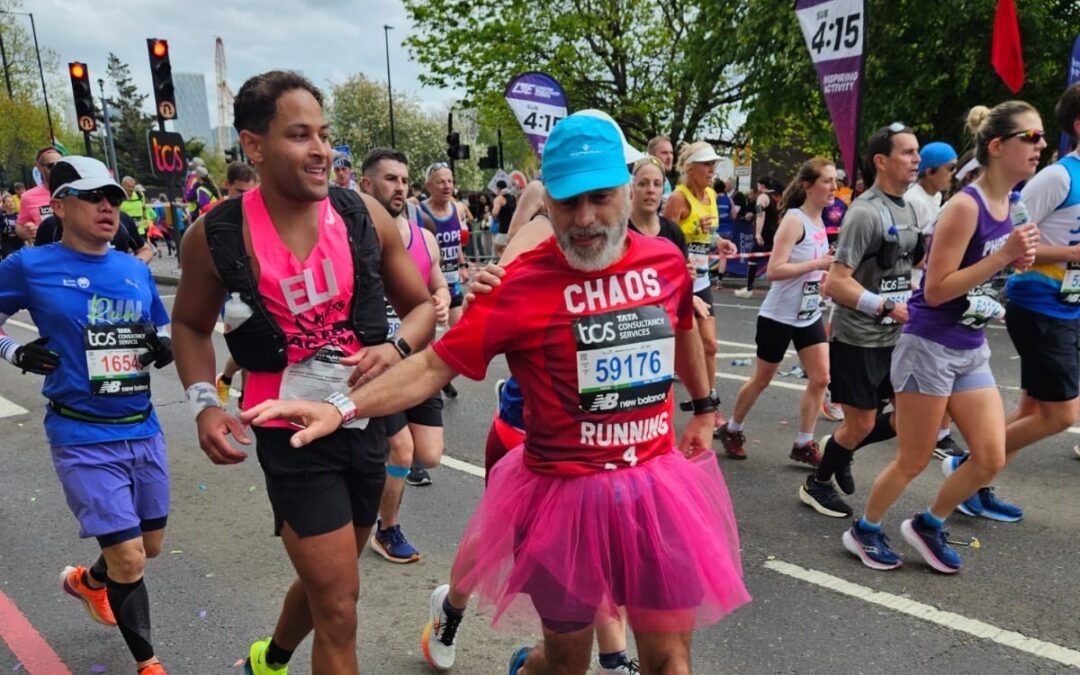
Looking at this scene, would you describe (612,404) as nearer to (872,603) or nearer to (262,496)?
(872,603)

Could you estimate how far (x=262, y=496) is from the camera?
213 inches

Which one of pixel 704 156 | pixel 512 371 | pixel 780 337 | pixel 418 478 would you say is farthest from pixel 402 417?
pixel 704 156

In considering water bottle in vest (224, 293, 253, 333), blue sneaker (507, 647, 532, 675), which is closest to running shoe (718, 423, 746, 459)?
blue sneaker (507, 647, 532, 675)

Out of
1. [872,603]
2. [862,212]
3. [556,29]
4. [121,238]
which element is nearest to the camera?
[872,603]

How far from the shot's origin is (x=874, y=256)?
4.45 m

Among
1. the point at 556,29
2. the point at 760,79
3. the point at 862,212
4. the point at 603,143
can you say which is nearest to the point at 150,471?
the point at 603,143

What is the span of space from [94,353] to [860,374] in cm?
382

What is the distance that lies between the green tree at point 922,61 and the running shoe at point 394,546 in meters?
10.9

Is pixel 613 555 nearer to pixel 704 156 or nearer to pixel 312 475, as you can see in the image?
pixel 312 475

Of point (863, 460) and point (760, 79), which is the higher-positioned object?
point (760, 79)

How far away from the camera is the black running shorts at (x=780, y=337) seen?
5629 millimetres

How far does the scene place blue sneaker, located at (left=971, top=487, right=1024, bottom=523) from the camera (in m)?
4.52

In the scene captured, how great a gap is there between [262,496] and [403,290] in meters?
3.17

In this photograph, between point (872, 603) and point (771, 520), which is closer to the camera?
point (872, 603)
